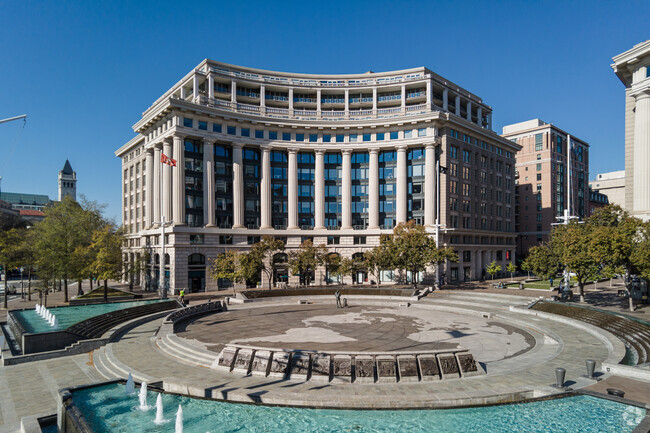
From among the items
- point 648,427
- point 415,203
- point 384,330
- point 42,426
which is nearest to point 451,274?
point 415,203

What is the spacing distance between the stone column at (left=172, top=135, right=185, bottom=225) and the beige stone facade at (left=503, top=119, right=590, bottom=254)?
285 ft

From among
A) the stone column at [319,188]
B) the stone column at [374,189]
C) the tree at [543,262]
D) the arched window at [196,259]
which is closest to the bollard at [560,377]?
the tree at [543,262]

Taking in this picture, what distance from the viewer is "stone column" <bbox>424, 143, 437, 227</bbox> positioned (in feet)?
200

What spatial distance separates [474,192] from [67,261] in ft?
216

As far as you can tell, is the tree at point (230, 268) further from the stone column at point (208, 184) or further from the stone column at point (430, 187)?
the stone column at point (430, 187)

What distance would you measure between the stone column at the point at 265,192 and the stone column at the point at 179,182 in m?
13.0

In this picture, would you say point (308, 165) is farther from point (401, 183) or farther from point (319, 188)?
point (401, 183)

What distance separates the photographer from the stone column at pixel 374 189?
63312 millimetres

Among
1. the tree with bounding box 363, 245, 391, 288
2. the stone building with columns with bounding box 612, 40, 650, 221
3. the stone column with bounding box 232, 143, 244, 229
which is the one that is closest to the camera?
the stone building with columns with bounding box 612, 40, 650, 221

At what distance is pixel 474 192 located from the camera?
224 ft

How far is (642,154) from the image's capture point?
1480 inches

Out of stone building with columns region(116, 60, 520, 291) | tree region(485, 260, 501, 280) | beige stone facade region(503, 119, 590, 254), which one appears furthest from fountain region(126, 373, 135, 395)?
beige stone facade region(503, 119, 590, 254)

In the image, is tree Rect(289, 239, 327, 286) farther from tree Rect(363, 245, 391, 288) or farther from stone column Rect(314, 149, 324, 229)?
stone column Rect(314, 149, 324, 229)

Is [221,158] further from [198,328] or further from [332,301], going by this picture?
[198,328]
